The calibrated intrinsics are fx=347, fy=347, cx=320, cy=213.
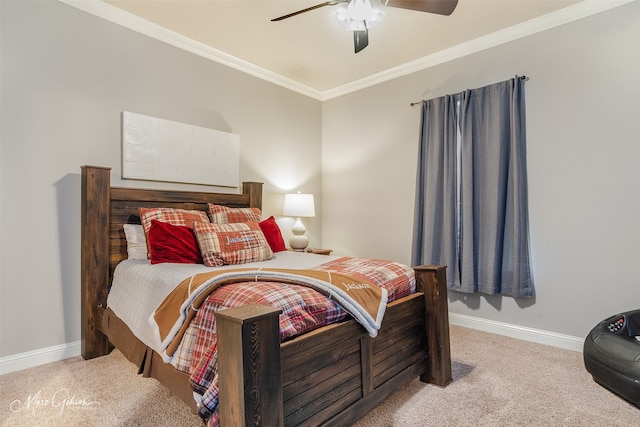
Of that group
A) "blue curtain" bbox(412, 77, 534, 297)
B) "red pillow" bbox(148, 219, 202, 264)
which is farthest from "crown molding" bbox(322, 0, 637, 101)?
"red pillow" bbox(148, 219, 202, 264)

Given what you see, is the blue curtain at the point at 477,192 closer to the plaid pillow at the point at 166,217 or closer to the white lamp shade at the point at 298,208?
the white lamp shade at the point at 298,208

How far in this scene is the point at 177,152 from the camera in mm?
3098

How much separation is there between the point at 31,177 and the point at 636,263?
4.24 metres

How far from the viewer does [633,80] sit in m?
2.46

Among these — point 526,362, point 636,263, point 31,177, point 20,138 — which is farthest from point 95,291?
point 636,263

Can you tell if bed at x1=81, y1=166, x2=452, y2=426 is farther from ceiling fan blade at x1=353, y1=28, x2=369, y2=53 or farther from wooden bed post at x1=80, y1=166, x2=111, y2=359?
ceiling fan blade at x1=353, y1=28, x2=369, y2=53

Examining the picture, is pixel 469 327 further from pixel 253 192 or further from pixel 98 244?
pixel 98 244

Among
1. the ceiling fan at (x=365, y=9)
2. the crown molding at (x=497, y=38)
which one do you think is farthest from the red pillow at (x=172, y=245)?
the crown molding at (x=497, y=38)

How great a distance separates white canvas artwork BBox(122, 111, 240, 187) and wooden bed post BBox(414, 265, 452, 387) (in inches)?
87.4

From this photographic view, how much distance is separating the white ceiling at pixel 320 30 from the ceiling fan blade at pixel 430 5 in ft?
1.93

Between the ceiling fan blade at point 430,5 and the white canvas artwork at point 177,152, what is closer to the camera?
the ceiling fan blade at point 430,5

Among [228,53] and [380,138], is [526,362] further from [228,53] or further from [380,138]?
[228,53]

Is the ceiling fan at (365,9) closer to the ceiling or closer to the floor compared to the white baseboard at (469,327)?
closer to the ceiling

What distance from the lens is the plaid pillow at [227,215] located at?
3010 millimetres
